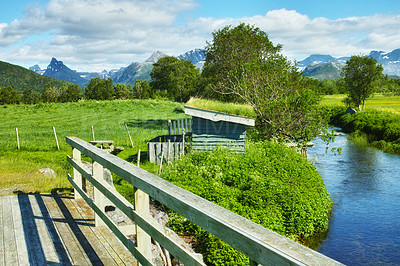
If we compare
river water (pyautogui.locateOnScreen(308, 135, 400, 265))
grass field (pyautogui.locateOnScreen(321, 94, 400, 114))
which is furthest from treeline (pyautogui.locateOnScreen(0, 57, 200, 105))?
river water (pyautogui.locateOnScreen(308, 135, 400, 265))

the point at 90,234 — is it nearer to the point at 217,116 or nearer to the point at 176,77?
the point at 217,116

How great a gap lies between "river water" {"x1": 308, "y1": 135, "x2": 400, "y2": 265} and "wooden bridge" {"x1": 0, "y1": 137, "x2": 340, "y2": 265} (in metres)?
8.60

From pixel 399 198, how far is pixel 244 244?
17309 mm

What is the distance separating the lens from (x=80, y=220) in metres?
5.91

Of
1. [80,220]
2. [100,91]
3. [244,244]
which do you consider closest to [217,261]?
[80,220]

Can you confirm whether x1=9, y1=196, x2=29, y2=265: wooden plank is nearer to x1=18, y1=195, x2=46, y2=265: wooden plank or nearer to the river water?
x1=18, y1=195, x2=46, y2=265: wooden plank

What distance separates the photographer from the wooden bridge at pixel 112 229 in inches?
77.6

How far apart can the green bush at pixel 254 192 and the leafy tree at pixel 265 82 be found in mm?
6238

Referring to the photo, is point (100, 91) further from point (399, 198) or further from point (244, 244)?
point (244, 244)

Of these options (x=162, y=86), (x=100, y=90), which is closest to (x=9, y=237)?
(x=162, y=86)

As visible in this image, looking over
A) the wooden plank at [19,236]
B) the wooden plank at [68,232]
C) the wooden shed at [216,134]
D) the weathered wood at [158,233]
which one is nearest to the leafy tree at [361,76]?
the wooden shed at [216,134]

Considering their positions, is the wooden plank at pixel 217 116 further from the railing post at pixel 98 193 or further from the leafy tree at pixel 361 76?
the leafy tree at pixel 361 76

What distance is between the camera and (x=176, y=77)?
299 ft

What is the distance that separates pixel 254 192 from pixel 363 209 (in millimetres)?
6160
